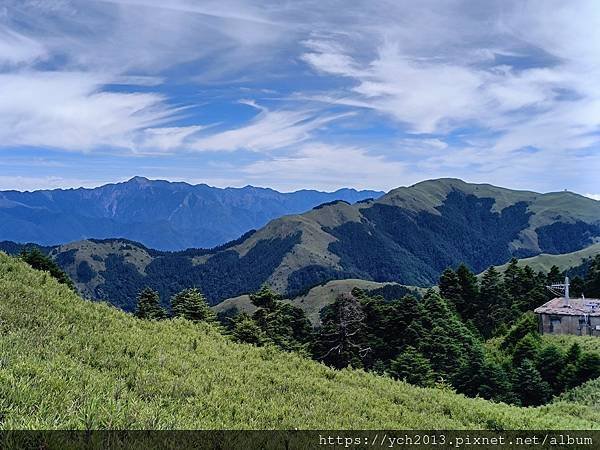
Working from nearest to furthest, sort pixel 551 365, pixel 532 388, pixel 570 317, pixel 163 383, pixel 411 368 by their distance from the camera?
1. pixel 163 383
2. pixel 532 388
3. pixel 551 365
4. pixel 411 368
5. pixel 570 317

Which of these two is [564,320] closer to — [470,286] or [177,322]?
[470,286]

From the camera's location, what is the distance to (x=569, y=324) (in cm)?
5734

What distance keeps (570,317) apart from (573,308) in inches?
49.3

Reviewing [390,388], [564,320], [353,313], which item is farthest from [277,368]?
[564,320]

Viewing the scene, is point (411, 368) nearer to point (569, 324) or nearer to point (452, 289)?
point (569, 324)

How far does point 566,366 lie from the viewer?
42219 mm

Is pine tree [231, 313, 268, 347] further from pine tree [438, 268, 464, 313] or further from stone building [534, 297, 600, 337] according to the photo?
pine tree [438, 268, 464, 313]

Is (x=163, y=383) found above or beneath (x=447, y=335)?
above

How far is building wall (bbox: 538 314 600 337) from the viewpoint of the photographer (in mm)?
56594

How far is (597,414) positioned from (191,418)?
1642 centimetres

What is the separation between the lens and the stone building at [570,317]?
56.7m

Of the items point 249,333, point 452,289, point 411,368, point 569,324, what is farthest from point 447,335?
point 249,333

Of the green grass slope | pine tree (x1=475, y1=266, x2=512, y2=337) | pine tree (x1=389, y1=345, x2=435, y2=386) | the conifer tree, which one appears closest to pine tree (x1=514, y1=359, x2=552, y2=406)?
the conifer tree

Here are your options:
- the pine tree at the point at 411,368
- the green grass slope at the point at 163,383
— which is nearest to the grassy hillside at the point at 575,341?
the pine tree at the point at 411,368
